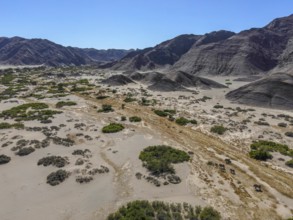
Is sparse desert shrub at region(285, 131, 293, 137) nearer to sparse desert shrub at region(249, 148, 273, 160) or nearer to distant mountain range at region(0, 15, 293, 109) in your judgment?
sparse desert shrub at region(249, 148, 273, 160)

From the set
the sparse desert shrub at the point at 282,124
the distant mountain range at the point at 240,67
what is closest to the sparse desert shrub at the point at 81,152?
the sparse desert shrub at the point at 282,124

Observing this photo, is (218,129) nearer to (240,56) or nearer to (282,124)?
(282,124)


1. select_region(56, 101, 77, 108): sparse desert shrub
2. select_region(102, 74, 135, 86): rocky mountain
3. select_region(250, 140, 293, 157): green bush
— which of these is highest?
select_region(250, 140, 293, 157): green bush

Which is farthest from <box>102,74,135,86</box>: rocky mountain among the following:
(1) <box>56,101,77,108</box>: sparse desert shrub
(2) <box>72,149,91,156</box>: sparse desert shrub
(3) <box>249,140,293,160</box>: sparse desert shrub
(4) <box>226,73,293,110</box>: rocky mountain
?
(2) <box>72,149,91,156</box>: sparse desert shrub

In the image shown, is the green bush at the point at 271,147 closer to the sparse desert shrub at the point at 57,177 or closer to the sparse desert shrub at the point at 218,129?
the sparse desert shrub at the point at 218,129

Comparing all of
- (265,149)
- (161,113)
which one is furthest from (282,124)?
(161,113)

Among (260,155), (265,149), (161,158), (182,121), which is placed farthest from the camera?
(182,121)

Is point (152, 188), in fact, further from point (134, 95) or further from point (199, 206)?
point (134, 95)
